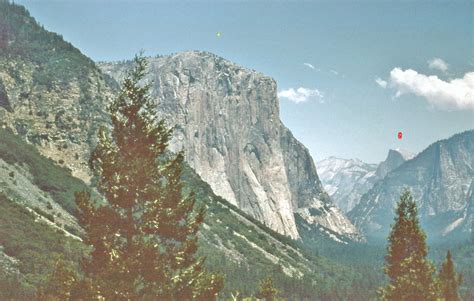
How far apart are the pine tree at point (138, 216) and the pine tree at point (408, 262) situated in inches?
667

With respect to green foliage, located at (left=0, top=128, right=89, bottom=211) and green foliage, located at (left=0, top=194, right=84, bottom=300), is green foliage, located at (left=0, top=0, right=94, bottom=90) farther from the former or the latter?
green foliage, located at (left=0, top=194, right=84, bottom=300)

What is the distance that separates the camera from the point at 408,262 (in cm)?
3531

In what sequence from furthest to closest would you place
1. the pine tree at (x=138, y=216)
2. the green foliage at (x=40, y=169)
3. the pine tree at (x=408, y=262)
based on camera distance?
1. the green foliage at (x=40, y=169)
2. the pine tree at (x=408, y=262)
3. the pine tree at (x=138, y=216)

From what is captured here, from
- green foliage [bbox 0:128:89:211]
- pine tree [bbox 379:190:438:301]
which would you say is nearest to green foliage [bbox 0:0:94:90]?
green foliage [bbox 0:128:89:211]

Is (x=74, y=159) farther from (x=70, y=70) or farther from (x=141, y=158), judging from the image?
(x=141, y=158)

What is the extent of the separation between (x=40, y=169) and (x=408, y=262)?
10432 centimetres

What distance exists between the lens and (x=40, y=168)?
390 ft

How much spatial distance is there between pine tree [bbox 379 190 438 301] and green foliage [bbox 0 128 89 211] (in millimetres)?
88954

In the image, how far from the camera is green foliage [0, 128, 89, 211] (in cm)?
11231

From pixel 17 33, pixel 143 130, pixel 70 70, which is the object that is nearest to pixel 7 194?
pixel 143 130

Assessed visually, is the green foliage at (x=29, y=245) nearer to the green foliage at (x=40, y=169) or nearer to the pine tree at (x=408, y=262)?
the green foliage at (x=40, y=169)

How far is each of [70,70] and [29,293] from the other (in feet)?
474

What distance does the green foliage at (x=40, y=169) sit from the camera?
112 meters

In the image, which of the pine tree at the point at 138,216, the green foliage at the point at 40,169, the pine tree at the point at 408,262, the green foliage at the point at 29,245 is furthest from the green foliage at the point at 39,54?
the pine tree at the point at 138,216
